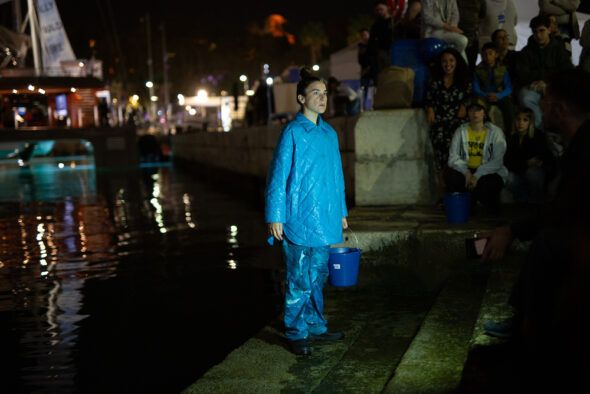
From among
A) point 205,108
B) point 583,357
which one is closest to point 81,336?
point 583,357

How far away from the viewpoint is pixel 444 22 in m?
11.0

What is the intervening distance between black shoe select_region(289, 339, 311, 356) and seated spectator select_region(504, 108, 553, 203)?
4.59 m

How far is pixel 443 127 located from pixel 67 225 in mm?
7776

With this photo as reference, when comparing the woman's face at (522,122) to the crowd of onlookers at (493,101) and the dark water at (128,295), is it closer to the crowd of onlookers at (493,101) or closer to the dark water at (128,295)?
the crowd of onlookers at (493,101)

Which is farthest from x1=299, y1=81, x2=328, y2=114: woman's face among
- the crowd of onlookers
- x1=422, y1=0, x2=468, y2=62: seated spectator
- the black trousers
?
x1=422, y1=0, x2=468, y2=62: seated spectator

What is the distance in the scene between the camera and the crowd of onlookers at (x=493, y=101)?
8.99 m

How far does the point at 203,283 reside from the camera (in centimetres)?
888

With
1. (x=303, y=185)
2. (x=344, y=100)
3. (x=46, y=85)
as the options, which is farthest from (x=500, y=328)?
(x=46, y=85)

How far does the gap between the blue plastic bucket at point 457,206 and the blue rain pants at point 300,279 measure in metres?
2.71

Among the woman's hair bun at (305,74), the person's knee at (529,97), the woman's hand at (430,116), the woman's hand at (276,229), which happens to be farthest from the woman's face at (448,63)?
the woman's hand at (276,229)

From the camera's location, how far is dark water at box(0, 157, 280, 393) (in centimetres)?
587

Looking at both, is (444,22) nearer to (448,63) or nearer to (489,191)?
(448,63)

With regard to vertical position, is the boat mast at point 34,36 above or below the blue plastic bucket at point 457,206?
above

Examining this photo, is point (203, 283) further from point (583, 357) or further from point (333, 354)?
point (583, 357)
